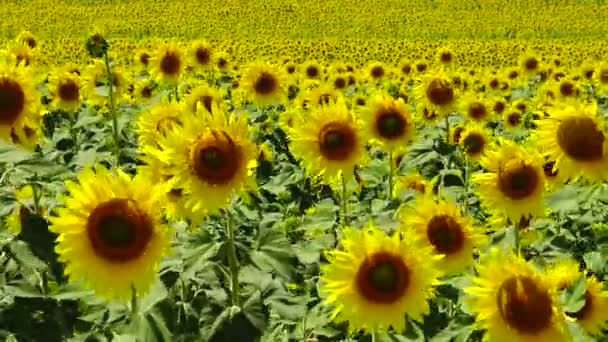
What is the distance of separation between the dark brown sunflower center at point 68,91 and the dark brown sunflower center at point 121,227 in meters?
5.05

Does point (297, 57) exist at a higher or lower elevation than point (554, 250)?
higher

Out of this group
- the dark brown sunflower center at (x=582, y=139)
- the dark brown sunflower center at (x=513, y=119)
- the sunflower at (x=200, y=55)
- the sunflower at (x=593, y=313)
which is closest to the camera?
the sunflower at (x=593, y=313)

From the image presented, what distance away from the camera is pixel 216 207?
2.99 m

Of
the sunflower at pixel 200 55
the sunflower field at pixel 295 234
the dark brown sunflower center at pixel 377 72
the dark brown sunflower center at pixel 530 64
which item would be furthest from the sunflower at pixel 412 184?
the dark brown sunflower center at pixel 530 64

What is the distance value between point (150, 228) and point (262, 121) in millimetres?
5892

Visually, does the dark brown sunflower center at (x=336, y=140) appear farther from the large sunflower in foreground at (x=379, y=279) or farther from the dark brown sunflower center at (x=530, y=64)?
the dark brown sunflower center at (x=530, y=64)

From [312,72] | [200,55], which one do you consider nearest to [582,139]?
[200,55]

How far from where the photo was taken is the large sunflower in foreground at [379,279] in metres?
2.97

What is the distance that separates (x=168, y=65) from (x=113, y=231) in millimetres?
4738

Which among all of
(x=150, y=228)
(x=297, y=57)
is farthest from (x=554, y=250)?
(x=297, y=57)

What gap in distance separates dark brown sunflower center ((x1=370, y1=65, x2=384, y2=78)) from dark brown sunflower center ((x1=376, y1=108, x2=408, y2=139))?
647 cm

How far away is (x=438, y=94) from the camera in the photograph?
7012 mm

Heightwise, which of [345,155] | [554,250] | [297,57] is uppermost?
[297,57]

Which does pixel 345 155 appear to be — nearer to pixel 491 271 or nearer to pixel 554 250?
pixel 554 250
